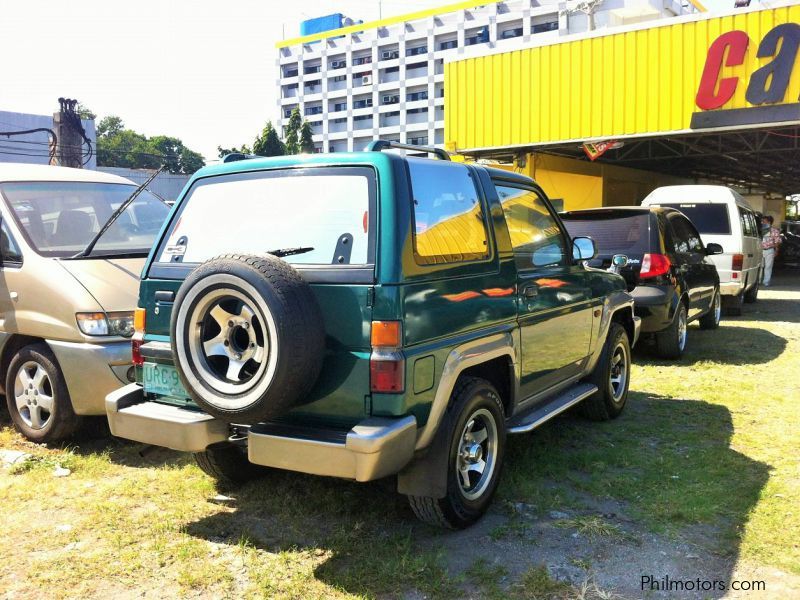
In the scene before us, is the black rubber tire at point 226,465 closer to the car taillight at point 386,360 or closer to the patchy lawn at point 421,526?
the patchy lawn at point 421,526

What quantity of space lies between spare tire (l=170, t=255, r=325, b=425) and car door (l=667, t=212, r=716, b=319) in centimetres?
594

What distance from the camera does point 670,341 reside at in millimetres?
7766

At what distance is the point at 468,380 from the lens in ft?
11.9

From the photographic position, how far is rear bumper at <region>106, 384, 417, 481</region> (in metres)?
2.99

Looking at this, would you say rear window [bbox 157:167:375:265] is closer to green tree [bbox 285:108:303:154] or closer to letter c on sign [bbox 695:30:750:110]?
letter c on sign [bbox 695:30:750:110]

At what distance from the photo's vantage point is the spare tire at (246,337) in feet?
9.90

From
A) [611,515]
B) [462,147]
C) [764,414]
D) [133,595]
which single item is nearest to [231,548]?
[133,595]

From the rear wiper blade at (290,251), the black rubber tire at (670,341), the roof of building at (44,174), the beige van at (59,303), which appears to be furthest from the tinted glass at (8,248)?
the black rubber tire at (670,341)

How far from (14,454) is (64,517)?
1.25 metres

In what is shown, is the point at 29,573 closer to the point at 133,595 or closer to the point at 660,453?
the point at 133,595

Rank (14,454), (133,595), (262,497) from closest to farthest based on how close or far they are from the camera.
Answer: (133,595) < (262,497) < (14,454)

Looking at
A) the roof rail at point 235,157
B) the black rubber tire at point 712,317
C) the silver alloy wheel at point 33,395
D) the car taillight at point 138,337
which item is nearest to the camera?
the car taillight at point 138,337

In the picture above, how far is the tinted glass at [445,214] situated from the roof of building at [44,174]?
377 cm

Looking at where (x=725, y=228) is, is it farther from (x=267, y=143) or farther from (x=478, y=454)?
(x=267, y=143)
